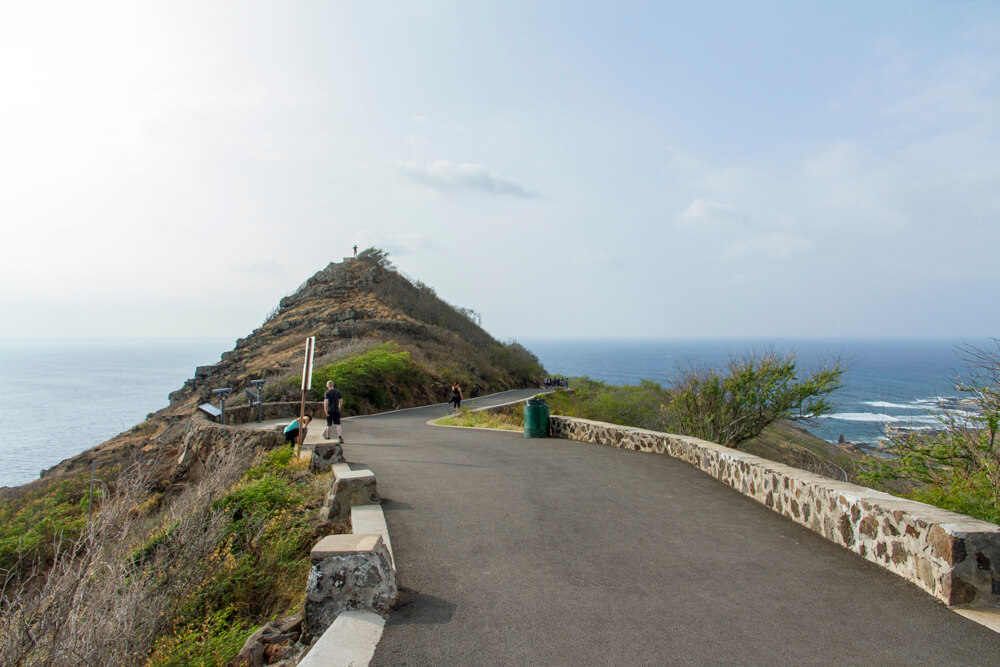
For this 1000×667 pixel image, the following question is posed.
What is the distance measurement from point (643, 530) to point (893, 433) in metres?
6.06

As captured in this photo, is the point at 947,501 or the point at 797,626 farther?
the point at 947,501

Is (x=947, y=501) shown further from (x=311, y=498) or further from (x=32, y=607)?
(x=32, y=607)

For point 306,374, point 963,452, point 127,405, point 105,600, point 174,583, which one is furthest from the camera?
point 127,405

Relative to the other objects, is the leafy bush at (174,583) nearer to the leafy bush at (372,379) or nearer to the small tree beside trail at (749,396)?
the small tree beside trail at (749,396)

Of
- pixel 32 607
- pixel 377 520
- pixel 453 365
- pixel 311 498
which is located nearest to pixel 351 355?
pixel 453 365

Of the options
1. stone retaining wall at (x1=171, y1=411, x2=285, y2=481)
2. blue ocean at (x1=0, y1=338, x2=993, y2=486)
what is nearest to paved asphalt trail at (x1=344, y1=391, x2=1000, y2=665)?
blue ocean at (x1=0, y1=338, x2=993, y2=486)

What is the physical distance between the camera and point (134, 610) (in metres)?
4.80

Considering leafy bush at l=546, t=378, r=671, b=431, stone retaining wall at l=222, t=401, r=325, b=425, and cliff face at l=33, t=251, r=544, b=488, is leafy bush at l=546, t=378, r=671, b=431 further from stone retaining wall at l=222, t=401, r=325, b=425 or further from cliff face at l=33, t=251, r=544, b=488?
stone retaining wall at l=222, t=401, r=325, b=425

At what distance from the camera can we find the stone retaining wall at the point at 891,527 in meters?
4.73

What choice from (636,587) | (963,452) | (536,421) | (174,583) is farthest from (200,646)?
(536,421)

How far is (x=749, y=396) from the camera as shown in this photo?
1509cm

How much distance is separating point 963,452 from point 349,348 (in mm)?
28440

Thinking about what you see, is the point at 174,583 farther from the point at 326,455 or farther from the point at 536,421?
the point at 536,421

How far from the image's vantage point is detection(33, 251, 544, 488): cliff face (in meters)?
24.0
